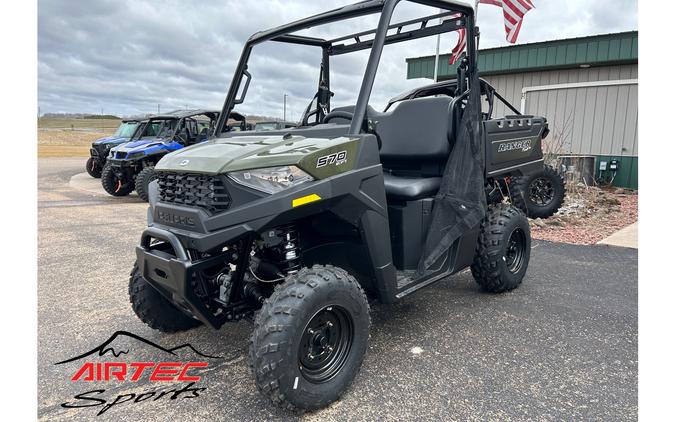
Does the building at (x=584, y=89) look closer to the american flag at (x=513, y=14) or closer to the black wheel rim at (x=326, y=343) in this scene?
the american flag at (x=513, y=14)

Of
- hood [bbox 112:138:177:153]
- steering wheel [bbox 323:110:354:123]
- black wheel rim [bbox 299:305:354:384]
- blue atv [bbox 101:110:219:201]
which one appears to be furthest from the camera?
hood [bbox 112:138:177:153]

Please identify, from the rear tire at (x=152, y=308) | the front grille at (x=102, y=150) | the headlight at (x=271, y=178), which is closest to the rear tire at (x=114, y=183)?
the front grille at (x=102, y=150)

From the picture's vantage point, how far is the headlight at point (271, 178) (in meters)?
2.30

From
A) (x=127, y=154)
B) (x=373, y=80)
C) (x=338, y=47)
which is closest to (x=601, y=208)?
(x=338, y=47)

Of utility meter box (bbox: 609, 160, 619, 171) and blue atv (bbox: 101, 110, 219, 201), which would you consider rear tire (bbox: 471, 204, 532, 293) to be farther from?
utility meter box (bbox: 609, 160, 619, 171)

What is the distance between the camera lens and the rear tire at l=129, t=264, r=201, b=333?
9.89 ft

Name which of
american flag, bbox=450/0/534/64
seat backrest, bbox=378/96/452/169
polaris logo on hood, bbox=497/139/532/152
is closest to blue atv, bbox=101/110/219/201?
american flag, bbox=450/0/534/64

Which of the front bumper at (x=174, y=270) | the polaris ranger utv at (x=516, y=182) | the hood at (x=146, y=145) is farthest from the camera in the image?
the hood at (x=146, y=145)

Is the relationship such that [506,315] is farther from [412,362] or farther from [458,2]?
[458,2]

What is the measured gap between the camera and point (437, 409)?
2.38m

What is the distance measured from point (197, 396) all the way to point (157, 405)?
204 mm

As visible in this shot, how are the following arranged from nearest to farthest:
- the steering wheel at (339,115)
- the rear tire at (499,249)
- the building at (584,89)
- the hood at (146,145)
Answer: the steering wheel at (339,115) < the rear tire at (499,249) < the building at (584,89) < the hood at (146,145)

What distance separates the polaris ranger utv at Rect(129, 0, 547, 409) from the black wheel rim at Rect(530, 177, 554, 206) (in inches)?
69.9

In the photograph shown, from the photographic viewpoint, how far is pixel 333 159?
2.46 metres
